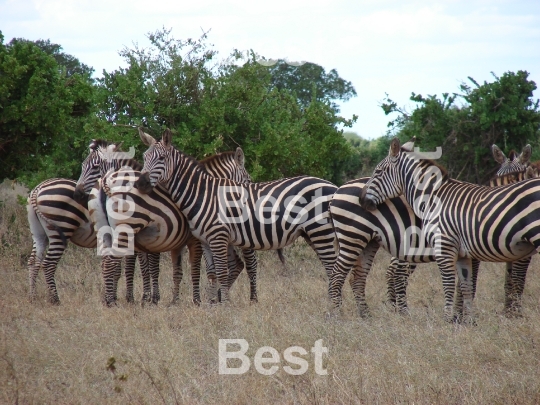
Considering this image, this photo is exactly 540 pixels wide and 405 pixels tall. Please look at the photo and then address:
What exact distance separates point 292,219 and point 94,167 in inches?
124

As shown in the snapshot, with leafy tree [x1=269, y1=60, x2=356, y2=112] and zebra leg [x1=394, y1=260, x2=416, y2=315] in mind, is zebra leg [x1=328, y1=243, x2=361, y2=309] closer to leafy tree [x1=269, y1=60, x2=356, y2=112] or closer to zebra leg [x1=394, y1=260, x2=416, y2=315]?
zebra leg [x1=394, y1=260, x2=416, y2=315]

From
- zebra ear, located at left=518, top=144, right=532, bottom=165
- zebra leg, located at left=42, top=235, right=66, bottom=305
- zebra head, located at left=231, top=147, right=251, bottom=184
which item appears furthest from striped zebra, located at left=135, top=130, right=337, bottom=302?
zebra ear, located at left=518, top=144, right=532, bottom=165

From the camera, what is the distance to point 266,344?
670 cm

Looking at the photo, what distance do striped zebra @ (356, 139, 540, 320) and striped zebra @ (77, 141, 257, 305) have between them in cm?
267

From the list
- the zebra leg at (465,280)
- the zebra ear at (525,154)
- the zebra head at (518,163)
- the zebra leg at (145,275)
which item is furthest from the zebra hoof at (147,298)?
the zebra ear at (525,154)

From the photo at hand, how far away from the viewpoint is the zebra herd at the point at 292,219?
7.50 meters

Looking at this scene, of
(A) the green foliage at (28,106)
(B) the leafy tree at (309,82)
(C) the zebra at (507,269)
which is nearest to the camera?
(C) the zebra at (507,269)

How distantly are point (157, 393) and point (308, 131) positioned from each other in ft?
35.3

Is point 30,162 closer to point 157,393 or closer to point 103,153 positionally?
point 103,153

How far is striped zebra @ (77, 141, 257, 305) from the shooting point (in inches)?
348

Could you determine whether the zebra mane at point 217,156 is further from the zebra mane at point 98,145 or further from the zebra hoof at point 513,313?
the zebra hoof at point 513,313

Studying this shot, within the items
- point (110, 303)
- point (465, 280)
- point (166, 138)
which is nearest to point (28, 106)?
point (166, 138)

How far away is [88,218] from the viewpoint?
962 centimetres

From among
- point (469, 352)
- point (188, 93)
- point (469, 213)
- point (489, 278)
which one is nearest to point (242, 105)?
point (188, 93)
